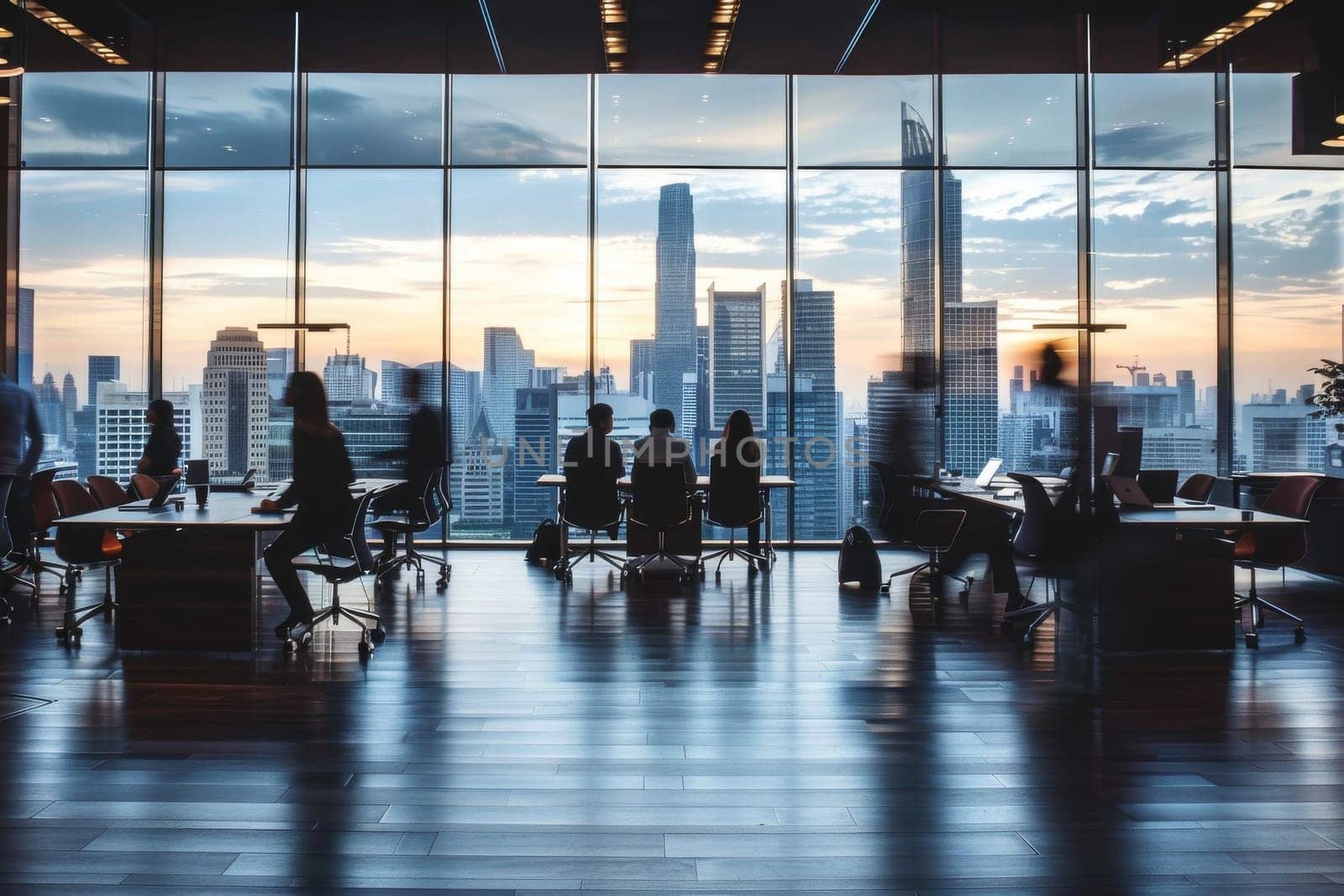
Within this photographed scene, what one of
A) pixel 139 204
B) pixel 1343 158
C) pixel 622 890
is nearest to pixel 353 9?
pixel 139 204

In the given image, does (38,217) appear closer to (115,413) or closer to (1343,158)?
(115,413)

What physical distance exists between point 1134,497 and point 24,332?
405 inches

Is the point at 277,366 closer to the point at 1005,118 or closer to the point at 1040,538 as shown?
the point at 1040,538

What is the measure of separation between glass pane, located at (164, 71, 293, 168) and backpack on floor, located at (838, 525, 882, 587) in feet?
21.8

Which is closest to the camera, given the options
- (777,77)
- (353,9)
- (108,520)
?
(108,520)

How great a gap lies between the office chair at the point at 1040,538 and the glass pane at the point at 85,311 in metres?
8.11

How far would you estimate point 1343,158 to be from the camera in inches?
340

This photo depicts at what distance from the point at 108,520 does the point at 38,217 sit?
6264mm

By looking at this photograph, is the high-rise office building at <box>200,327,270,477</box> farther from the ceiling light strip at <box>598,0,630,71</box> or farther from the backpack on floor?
the backpack on floor

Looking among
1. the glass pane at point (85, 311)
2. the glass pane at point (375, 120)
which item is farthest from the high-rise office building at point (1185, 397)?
the glass pane at point (85, 311)

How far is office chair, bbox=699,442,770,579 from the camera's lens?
7469 millimetres

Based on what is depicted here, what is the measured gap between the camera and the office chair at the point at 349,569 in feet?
16.6

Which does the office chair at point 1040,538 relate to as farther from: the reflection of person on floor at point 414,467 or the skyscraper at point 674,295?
the reflection of person on floor at point 414,467

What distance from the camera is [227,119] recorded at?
918cm
